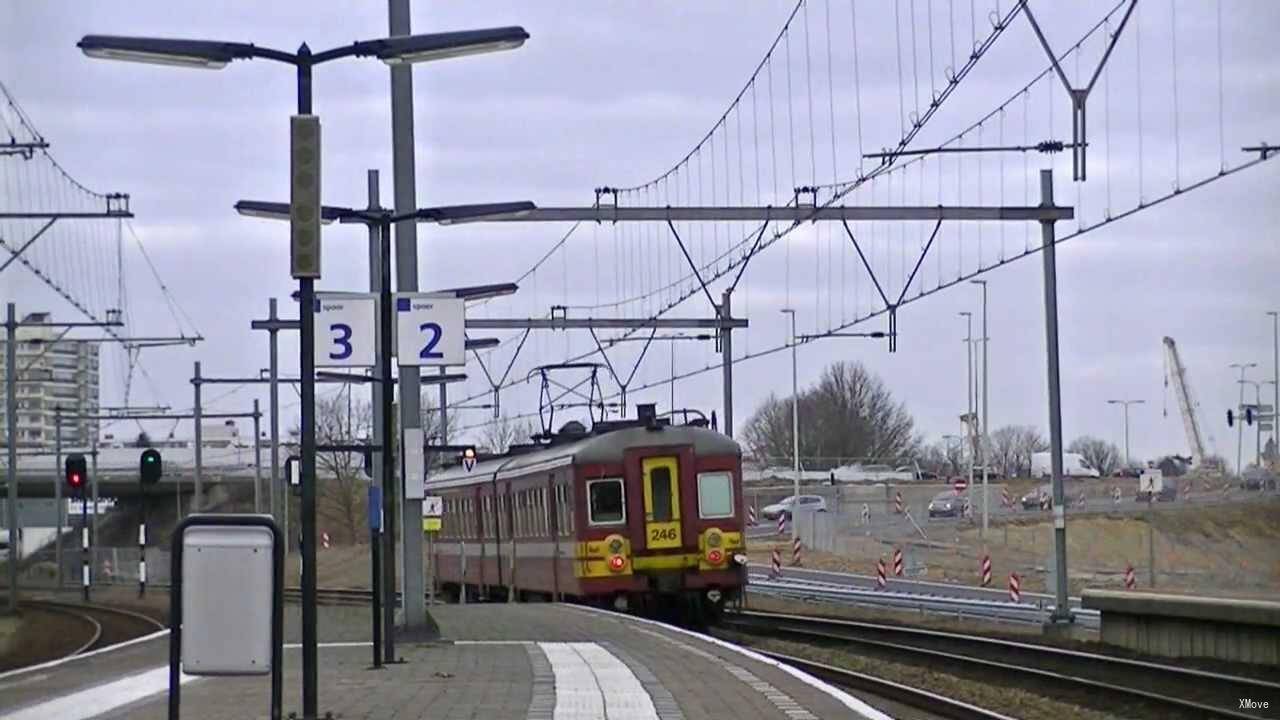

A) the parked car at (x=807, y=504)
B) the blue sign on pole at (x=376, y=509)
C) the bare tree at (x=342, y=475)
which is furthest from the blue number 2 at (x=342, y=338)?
the bare tree at (x=342, y=475)

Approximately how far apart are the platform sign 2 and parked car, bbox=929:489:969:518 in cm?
5134

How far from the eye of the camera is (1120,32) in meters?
21.2

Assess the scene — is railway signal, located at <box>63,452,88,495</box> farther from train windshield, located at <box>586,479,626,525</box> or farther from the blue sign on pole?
the blue sign on pole

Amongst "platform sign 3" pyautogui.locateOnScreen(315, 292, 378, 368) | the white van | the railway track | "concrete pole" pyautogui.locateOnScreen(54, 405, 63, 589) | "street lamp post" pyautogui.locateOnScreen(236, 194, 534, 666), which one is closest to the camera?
the railway track

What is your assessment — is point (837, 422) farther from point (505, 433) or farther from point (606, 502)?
point (606, 502)

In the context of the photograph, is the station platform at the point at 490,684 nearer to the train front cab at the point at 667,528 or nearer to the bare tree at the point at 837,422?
the train front cab at the point at 667,528

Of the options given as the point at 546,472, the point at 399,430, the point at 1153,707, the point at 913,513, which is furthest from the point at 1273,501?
the point at 913,513

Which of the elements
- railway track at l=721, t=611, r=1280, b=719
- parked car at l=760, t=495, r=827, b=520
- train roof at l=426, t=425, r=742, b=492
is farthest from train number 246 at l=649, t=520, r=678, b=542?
parked car at l=760, t=495, r=827, b=520

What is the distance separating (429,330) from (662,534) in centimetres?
1007

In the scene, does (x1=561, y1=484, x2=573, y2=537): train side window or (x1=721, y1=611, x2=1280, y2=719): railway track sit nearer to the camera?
(x1=721, y1=611, x2=1280, y2=719): railway track

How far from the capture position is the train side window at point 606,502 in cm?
3100

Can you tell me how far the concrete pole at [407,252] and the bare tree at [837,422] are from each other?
71.1m

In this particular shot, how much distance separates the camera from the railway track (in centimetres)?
1825

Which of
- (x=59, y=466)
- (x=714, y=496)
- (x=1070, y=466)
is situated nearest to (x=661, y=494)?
(x=714, y=496)
